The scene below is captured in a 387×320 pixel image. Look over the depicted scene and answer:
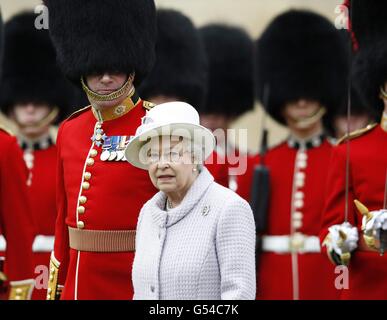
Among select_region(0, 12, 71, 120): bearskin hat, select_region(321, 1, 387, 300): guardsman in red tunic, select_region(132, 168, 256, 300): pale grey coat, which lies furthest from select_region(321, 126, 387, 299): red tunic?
select_region(0, 12, 71, 120): bearskin hat

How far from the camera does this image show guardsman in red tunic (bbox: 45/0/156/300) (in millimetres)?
6277

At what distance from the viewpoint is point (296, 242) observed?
29.1 ft

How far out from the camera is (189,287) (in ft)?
17.8

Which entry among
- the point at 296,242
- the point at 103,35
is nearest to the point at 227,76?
the point at 296,242

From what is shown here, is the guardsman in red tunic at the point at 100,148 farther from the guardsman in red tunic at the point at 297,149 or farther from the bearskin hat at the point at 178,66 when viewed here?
the guardsman in red tunic at the point at 297,149

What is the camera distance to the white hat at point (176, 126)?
18.2 feet

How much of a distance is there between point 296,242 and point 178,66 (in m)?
1.26

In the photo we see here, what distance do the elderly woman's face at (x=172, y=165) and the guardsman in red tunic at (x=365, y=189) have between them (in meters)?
1.23

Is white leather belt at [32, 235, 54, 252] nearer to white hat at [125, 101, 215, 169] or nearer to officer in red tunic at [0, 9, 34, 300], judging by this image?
officer in red tunic at [0, 9, 34, 300]

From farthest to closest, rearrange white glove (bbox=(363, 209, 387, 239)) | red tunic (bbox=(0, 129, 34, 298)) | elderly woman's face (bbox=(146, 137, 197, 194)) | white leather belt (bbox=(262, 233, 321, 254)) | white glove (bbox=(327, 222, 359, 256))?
white leather belt (bbox=(262, 233, 321, 254)) → red tunic (bbox=(0, 129, 34, 298)) → white glove (bbox=(327, 222, 359, 256)) → white glove (bbox=(363, 209, 387, 239)) → elderly woman's face (bbox=(146, 137, 197, 194))

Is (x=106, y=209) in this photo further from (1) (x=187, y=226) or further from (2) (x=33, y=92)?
(2) (x=33, y=92)

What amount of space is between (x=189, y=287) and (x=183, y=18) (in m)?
4.43

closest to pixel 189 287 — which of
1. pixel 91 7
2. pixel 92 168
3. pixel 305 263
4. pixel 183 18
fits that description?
pixel 92 168

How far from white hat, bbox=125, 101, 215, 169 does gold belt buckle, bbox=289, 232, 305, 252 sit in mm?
3228
